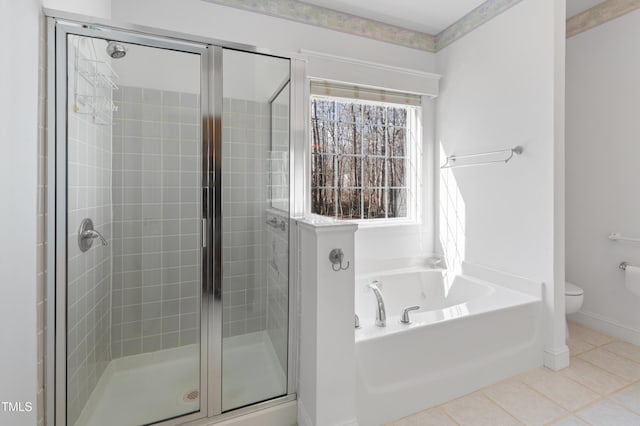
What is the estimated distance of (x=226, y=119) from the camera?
156 centimetres

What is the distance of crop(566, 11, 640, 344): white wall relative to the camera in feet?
7.93

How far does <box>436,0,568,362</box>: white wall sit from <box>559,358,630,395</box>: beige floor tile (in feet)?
0.51

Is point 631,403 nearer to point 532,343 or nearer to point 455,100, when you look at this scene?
point 532,343

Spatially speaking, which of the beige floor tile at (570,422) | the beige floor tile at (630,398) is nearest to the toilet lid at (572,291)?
the beige floor tile at (630,398)

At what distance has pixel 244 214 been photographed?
165cm

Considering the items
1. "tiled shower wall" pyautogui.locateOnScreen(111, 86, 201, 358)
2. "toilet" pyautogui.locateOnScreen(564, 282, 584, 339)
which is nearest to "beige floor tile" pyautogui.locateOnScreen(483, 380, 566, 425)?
"toilet" pyautogui.locateOnScreen(564, 282, 584, 339)

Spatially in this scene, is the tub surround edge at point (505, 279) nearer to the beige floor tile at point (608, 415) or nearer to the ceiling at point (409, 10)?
the beige floor tile at point (608, 415)

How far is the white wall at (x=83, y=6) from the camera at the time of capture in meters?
1.28

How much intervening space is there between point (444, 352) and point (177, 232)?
1598 millimetres

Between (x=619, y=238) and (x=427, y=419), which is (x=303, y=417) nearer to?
(x=427, y=419)

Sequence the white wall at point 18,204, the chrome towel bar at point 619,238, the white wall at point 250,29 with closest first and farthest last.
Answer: the white wall at point 18,204 → the white wall at point 250,29 → the chrome towel bar at point 619,238

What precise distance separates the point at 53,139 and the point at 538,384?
9.22 feet

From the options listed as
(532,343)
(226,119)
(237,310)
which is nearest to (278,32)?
(226,119)

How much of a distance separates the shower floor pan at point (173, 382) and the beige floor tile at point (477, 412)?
3.05 ft
